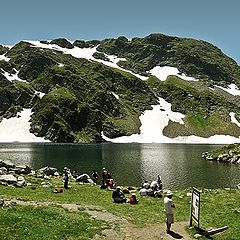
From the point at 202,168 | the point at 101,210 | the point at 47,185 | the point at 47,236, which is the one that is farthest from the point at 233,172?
the point at 47,236

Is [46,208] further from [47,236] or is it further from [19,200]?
[47,236]

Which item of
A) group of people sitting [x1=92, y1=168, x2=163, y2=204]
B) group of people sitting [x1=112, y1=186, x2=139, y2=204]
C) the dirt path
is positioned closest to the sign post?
the dirt path

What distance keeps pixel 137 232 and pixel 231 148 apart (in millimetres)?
142061

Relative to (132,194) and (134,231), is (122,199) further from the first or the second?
(134,231)

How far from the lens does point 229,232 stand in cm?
2861

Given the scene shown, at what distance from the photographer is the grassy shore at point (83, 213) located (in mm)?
26562

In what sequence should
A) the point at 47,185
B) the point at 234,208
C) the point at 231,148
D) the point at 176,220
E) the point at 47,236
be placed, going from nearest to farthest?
the point at 47,236 < the point at 176,220 < the point at 234,208 < the point at 47,185 < the point at 231,148

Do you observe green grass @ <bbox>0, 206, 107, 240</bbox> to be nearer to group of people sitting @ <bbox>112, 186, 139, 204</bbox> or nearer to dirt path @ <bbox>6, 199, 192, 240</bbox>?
dirt path @ <bbox>6, 199, 192, 240</bbox>

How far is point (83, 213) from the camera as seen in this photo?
108 ft

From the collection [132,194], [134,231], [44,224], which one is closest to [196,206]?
[134,231]

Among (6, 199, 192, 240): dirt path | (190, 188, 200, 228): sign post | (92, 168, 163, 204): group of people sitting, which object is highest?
(190, 188, 200, 228): sign post

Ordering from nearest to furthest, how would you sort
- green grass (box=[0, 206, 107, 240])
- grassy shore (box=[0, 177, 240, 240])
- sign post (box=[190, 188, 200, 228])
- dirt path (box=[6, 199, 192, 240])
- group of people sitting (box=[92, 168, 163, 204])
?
1. green grass (box=[0, 206, 107, 240])
2. grassy shore (box=[0, 177, 240, 240])
3. dirt path (box=[6, 199, 192, 240])
4. sign post (box=[190, 188, 200, 228])
5. group of people sitting (box=[92, 168, 163, 204])

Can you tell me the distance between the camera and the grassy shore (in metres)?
26.6

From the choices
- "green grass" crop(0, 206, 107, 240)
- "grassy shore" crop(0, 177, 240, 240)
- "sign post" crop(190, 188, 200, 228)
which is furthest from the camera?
"sign post" crop(190, 188, 200, 228)
